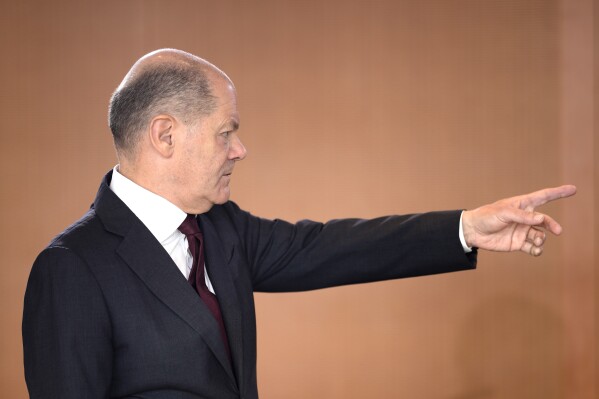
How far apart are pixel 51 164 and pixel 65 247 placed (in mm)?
2059

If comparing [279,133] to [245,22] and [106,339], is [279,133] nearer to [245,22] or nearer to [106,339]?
[245,22]

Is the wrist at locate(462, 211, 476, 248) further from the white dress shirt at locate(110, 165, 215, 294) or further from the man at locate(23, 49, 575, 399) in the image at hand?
the white dress shirt at locate(110, 165, 215, 294)

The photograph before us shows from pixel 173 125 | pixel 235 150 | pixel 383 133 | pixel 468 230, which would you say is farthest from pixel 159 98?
pixel 383 133

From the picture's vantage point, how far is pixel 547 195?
1378 millimetres

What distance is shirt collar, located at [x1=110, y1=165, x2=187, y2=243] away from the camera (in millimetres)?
1352

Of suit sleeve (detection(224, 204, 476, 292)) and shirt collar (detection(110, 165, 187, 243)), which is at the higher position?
shirt collar (detection(110, 165, 187, 243))

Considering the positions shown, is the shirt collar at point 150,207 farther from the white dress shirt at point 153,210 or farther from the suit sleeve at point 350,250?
the suit sleeve at point 350,250

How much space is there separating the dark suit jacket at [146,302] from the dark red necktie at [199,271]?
0.05 ft

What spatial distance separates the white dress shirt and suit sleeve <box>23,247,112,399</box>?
0.18 m

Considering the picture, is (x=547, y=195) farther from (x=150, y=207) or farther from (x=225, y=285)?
(x=150, y=207)

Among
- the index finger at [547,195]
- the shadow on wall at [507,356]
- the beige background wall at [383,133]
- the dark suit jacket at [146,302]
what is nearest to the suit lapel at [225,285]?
the dark suit jacket at [146,302]

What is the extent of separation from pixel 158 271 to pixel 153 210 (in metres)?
0.13

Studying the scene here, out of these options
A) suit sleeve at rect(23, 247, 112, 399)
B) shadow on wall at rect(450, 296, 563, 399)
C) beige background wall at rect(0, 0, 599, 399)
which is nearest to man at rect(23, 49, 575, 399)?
suit sleeve at rect(23, 247, 112, 399)

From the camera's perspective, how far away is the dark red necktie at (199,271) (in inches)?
53.7
